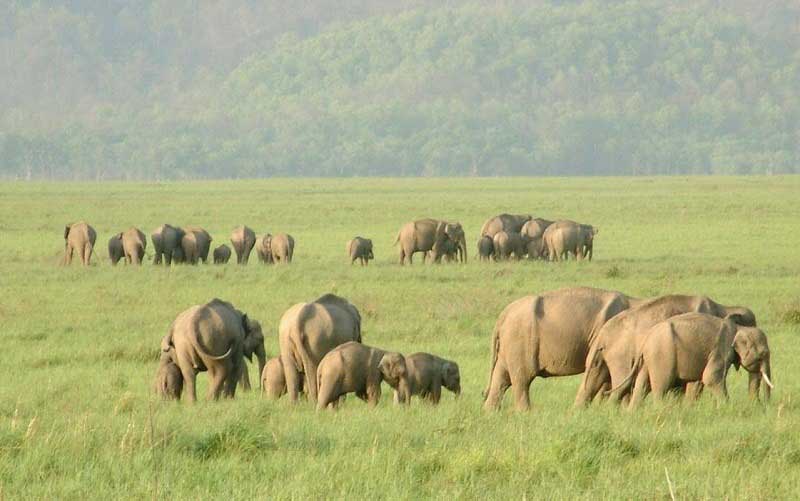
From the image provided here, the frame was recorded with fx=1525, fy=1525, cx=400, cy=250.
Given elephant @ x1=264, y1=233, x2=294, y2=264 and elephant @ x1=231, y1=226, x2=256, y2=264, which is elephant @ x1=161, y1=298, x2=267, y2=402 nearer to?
elephant @ x1=264, y1=233, x2=294, y2=264

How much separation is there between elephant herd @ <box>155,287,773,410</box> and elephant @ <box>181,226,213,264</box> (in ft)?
61.7

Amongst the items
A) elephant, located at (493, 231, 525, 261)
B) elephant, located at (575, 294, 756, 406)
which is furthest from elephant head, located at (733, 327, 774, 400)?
elephant, located at (493, 231, 525, 261)

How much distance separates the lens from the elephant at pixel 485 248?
3544cm

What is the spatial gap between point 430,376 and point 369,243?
2062cm

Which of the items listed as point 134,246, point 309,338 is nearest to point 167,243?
point 134,246

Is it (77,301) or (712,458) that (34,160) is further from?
(712,458)

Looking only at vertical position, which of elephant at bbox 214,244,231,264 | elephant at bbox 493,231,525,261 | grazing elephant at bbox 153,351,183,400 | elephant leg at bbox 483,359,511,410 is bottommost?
elephant at bbox 214,244,231,264

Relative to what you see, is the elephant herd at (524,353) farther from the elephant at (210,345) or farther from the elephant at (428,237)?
the elephant at (428,237)

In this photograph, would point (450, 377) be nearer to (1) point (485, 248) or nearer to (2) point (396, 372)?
(2) point (396, 372)

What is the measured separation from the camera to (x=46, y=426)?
37.9 ft

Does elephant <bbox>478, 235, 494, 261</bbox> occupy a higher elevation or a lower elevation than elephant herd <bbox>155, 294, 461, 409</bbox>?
lower

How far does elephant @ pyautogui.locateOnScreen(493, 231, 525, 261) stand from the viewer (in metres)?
35.1

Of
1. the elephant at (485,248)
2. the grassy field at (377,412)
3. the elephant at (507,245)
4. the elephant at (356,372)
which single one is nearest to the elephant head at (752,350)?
the grassy field at (377,412)

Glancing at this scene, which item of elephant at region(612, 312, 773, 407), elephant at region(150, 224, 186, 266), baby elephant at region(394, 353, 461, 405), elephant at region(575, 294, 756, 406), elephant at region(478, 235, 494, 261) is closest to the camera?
elephant at region(612, 312, 773, 407)
